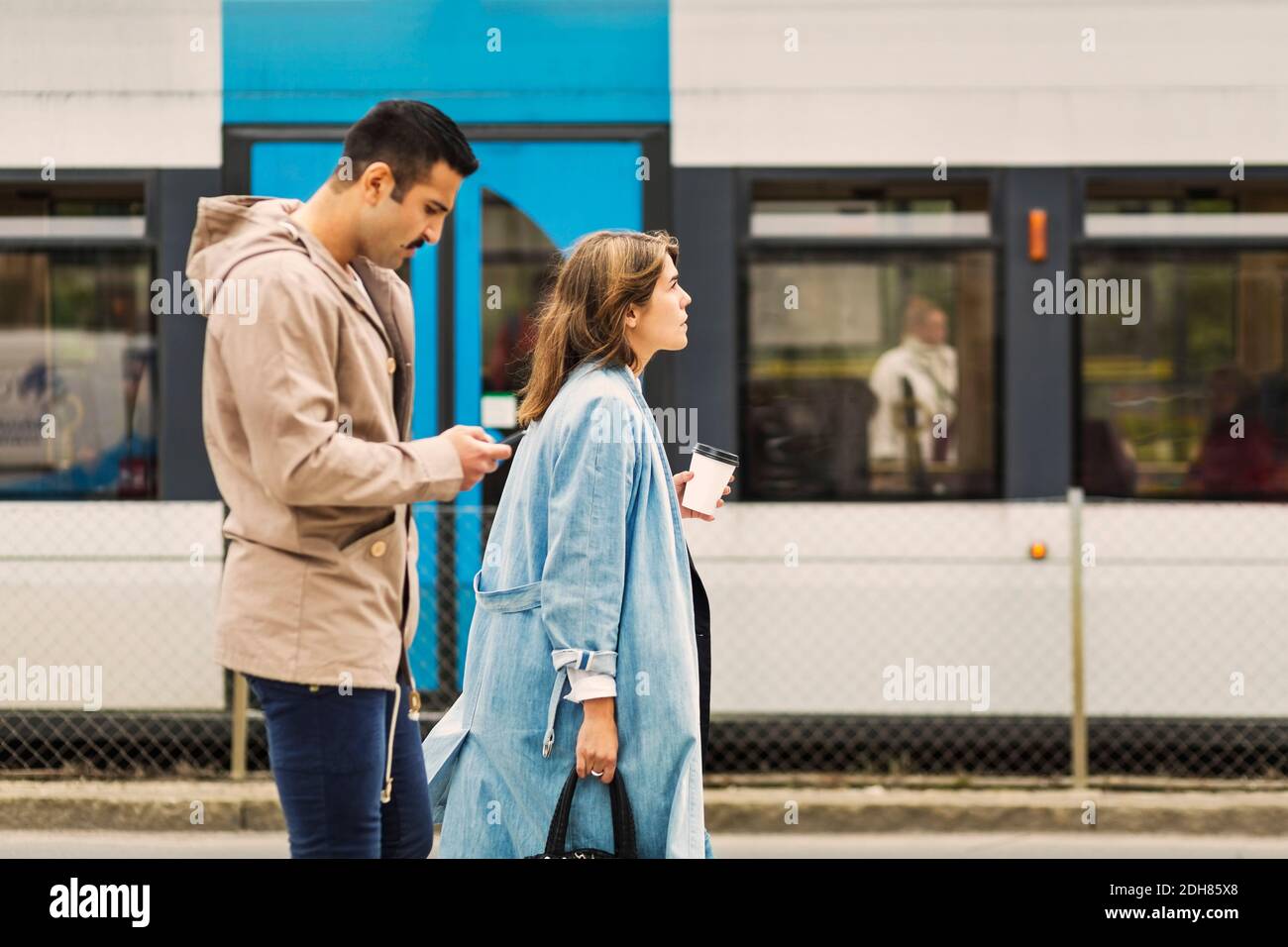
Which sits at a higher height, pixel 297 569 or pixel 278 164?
pixel 278 164

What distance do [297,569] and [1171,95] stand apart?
15.0ft

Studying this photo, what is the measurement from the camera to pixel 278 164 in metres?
5.78

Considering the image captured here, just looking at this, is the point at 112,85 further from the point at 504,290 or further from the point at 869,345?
the point at 869,345

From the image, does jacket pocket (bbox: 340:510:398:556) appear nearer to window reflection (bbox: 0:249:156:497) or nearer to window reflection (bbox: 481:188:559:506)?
window reflection (bbox: 481:188:559:506)

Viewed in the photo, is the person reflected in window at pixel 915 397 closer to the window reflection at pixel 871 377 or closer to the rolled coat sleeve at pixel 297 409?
the window reflection at pixel 871 377

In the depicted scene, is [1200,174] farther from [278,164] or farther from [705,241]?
[278,164]

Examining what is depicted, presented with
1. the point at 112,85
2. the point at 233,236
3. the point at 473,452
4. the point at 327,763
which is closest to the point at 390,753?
the point at 327,763

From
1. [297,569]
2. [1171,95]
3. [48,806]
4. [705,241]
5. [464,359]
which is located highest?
[1171,95]

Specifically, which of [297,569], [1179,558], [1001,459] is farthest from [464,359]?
[297,569]

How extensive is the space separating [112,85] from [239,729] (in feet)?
8.32

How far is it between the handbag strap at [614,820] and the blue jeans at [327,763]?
14.8 inches

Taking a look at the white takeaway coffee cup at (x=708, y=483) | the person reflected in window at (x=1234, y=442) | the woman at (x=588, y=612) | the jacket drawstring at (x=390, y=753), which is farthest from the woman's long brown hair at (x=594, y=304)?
the person reflected in window at (x=1234, y=442)

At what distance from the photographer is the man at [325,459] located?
88.6 inches

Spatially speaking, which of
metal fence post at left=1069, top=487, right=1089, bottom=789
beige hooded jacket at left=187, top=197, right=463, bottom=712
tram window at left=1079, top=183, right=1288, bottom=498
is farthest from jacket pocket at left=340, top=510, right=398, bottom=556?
tram window at left=1079, top=183, right=1288, bottom=498
